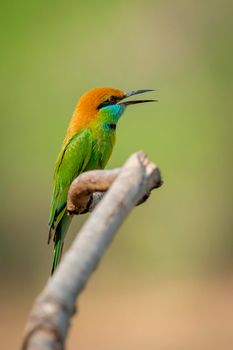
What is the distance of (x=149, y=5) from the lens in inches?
270

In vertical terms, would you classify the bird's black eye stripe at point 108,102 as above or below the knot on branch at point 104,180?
above

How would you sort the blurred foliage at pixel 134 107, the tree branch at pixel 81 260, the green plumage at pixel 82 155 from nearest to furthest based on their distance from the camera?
the tree branch at pixel 81 260, the green plumage at pixel 82 155, the blurred foliage at pixel 134 107

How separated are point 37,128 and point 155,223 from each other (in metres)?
1.18

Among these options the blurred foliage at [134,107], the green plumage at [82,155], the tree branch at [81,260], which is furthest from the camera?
the blurred foliage at [134,107]

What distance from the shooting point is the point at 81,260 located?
62 centimetres

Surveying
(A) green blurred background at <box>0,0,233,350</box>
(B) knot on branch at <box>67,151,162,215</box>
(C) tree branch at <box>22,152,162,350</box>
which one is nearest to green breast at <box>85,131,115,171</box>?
(B) knot on branch at <box>67,151,162,215</box>

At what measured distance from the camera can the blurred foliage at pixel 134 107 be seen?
604 cm

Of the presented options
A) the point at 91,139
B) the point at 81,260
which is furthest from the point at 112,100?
the point at 81,260

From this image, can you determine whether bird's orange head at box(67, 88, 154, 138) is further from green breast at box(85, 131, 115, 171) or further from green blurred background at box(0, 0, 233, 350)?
green blurred background at box(0, 0, 233, 350)

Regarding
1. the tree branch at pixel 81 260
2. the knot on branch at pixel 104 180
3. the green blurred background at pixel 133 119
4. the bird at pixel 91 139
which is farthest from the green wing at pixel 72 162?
the green blurred background at pixel 133 119

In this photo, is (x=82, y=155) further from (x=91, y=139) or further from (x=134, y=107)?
(x=134, y=107)

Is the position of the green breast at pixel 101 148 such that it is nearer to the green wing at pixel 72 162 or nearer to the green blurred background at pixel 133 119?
the green wing at pixel 72 162

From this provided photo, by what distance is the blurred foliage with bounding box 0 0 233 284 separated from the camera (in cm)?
604

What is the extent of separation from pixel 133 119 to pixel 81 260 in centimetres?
530
